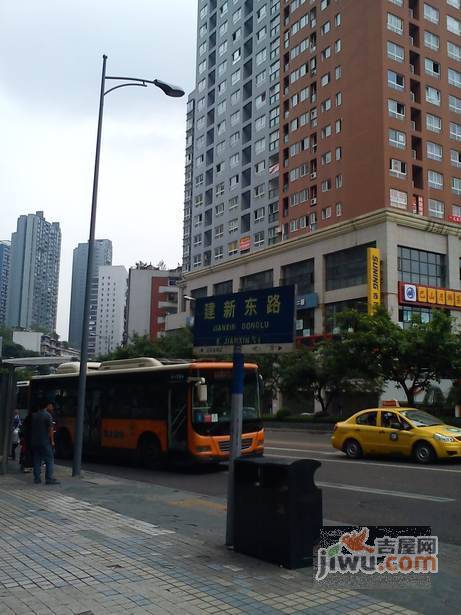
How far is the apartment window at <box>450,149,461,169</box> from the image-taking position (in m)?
50.9

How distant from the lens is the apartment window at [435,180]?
4897 cm

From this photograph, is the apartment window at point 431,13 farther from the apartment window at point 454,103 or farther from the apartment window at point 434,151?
the apartment window at point 434,151

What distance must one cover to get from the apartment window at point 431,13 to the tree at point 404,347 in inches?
1313

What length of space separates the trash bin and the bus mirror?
7.75 metres

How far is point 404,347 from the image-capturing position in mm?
28609

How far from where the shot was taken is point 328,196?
5284 cm

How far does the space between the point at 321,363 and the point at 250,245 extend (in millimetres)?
32130

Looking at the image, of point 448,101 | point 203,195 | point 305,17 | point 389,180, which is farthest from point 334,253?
point 203,195

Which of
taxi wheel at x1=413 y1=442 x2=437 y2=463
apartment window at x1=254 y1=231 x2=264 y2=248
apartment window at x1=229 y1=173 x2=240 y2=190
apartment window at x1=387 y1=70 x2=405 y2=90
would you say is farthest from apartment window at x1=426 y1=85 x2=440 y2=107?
taxi wheel at x1=413 y1=442 x2=437 y2=463

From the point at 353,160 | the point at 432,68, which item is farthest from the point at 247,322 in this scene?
the point at 432,68

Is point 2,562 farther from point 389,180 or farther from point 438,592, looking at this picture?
point 389,180

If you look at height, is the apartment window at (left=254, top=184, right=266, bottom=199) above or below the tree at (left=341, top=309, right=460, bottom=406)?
above

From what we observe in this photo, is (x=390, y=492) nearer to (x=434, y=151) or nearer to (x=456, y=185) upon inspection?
(x=434, y=151)

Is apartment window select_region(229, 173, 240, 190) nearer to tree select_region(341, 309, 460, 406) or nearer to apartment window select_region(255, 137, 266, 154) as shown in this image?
apartment window select_region(255, 137, 266, 154)
